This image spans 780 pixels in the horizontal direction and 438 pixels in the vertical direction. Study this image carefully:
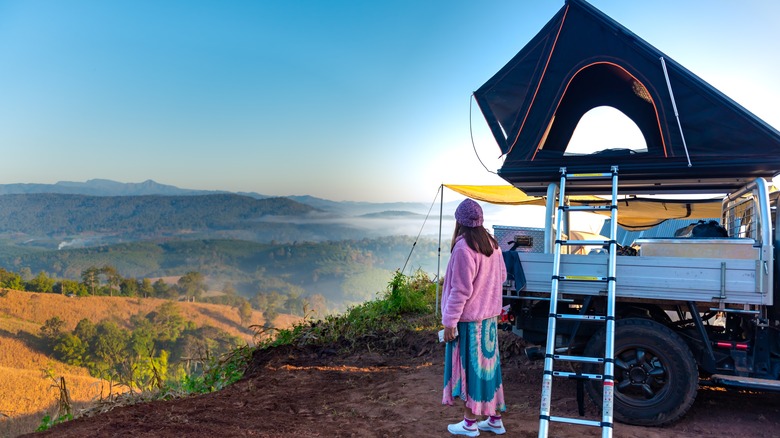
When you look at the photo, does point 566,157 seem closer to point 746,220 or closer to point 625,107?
point 625,107

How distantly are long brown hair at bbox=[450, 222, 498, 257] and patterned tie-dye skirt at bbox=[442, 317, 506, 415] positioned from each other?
23.1 inches

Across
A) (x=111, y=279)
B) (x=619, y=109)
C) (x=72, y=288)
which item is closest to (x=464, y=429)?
(x=619, y=109)

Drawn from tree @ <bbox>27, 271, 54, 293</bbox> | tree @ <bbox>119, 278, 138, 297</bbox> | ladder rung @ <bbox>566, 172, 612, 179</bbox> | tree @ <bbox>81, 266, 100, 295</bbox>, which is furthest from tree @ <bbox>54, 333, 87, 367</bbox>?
ladder rung @ <bbox>566, 172, 612, 179</bbox>

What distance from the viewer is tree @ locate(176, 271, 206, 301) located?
4369cm

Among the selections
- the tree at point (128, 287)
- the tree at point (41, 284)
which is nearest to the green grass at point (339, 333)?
the tree at point (128, 287)

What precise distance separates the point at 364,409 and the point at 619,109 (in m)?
4.32

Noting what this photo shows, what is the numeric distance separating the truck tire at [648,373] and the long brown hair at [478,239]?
140 cm

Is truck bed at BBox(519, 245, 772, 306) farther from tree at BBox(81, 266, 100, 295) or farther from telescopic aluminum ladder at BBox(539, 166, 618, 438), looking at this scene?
tree at BBox(81, 266, 100, 295)

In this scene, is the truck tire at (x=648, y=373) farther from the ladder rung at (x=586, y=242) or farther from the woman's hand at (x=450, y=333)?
the woman's hand at (x=450, y=333)

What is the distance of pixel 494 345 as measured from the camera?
177 inches

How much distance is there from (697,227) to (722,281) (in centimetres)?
95

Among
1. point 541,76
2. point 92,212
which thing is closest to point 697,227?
point 541,76

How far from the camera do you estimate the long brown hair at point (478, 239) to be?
4379mm

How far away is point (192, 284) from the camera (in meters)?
45.0
